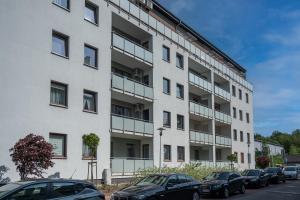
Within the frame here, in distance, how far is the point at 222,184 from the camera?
928 inches

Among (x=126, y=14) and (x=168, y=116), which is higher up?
(x=126, y=14)

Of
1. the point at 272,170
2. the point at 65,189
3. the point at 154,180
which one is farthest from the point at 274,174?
the point at 65,189

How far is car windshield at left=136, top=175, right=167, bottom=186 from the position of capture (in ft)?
56.5

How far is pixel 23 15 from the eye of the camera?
21.7 meters

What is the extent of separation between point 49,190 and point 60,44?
1461 cm

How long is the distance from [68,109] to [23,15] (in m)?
5.73

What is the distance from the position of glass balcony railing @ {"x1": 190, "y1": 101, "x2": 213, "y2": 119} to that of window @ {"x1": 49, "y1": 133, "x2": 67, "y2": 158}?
60.1ft

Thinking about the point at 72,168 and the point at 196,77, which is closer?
the point at 72,168

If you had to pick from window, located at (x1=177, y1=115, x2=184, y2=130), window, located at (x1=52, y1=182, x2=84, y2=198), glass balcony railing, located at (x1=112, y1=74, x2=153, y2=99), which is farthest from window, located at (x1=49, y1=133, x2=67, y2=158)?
window, located at (x1=177, y1=115, x2=184, y2=130)

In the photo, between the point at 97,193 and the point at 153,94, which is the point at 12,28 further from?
the point at 153,94

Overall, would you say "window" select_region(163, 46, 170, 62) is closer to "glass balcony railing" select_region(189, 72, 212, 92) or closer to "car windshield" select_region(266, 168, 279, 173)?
"glass balcony railing" select_region(189, 72, 212, 92)

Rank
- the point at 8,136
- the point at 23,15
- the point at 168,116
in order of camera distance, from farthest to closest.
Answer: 1. the point at 168,116
2. the point at 23,15
3. the point at 8,136

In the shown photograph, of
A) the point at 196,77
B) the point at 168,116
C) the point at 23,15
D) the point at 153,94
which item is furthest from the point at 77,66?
the point at 196,77

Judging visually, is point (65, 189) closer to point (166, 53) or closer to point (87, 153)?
point (87, 153)
